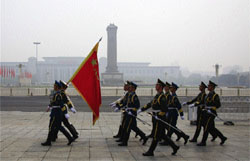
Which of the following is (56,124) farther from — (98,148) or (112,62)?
(112,62)

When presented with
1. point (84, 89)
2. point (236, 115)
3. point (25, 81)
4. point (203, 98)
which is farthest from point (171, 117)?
point (25, 81)

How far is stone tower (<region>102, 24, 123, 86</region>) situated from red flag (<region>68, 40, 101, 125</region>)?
80367 mm

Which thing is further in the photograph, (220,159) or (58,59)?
(58,59)

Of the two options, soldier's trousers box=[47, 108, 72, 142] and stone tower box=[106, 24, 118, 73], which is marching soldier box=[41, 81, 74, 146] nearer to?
soldier's trousers box=[47, 108, 72, 142]

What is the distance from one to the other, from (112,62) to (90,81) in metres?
82.5

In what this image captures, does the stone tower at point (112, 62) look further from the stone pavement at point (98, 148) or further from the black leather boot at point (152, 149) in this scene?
the black leather boot at point (152, 149)

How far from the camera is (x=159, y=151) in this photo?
8.80 meters

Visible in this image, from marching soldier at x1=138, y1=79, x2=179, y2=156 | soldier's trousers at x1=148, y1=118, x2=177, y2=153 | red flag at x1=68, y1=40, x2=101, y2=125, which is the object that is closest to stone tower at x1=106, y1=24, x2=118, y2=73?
red flag at x1=68, y1=40, x2=101, y2=125

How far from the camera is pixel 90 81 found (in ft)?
32.7

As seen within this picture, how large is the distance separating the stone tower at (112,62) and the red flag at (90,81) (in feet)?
264

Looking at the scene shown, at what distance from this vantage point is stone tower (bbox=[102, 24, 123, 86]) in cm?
9106

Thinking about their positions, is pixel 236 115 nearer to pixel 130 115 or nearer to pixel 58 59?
pixel 130 115

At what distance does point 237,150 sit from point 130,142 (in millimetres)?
3006

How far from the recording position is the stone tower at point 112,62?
91.1 m
